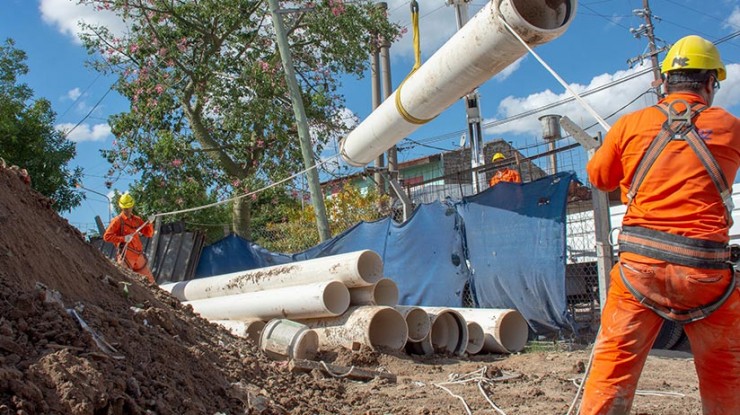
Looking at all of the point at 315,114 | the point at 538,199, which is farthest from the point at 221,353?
the point at 315,114

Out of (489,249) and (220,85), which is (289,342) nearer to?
(489,249)

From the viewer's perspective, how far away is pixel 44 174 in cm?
1762

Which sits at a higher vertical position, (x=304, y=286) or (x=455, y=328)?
(x=304, y=286)

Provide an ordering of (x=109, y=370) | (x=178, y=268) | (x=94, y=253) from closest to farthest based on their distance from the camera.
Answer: (x=109, y=370) → (x=94, y=253) → (x=178, y=268)

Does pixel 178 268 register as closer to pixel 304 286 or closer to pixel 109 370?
pixel 304 286

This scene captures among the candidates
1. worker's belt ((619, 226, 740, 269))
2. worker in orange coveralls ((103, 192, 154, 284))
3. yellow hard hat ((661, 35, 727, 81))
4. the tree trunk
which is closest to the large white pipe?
yellow hard hat ((661, 35, 727, 81))

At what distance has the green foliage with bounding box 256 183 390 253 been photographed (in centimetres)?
1475

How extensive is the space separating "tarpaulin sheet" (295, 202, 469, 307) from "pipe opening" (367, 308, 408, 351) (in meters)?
1.38

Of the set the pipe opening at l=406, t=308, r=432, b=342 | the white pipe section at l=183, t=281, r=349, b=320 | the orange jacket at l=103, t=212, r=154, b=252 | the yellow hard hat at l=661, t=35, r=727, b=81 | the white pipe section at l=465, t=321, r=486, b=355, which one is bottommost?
the white pipe section at l=465, t=321, r=486, b=355

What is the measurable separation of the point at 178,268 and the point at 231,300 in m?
5.05

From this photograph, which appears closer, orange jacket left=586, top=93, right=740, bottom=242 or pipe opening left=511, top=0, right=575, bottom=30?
orange jacket left=586, top=93, right=740, bottom=242

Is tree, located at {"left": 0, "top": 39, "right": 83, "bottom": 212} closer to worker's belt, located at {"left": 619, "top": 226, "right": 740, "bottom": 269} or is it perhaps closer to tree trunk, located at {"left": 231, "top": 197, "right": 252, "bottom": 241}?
tree trunk, located at {"left": 231, "top": 197, "right": 252, "bottom": 241}

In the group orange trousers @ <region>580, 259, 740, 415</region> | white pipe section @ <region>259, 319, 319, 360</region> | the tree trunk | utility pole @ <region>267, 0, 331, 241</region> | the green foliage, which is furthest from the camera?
the tree trunk

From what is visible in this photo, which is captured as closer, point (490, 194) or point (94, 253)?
point (94, 253)
